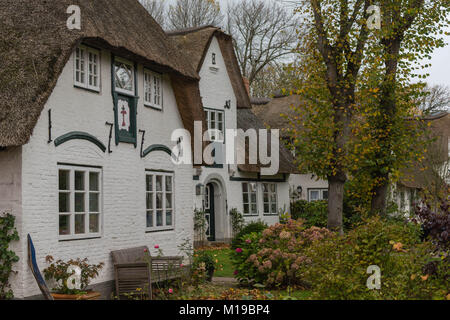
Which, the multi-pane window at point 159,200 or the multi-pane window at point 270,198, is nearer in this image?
the multi-pane window at point 159,200

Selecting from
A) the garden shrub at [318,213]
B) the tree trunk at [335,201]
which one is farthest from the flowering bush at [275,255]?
the garden shrub at [318,213]

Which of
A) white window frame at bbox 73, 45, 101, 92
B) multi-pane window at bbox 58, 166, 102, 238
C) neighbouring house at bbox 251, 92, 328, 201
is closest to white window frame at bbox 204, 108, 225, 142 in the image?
neighbouring house at bbox 251, 92, 328, 201

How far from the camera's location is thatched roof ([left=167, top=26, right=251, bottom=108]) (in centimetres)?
2312

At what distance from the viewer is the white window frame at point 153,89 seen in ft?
47.0

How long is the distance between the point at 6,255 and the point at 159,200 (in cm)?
527

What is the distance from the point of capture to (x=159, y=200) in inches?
580

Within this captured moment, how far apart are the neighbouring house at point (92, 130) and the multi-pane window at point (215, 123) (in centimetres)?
811

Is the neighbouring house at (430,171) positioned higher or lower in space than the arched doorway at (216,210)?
higher

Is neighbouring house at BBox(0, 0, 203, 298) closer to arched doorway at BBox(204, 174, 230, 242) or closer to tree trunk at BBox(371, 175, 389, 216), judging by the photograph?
tree trunk at BBox(371, 175, 389, 216)

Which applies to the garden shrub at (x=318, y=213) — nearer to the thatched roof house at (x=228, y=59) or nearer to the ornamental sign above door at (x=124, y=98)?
the thatched roof house at (x=228, y=59)

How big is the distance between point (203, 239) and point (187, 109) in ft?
27.9

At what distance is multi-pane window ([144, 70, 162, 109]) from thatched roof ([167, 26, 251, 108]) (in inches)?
275

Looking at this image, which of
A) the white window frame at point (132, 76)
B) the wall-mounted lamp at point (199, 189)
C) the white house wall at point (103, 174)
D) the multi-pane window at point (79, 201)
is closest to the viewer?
the white house wall at point (103, 174)
